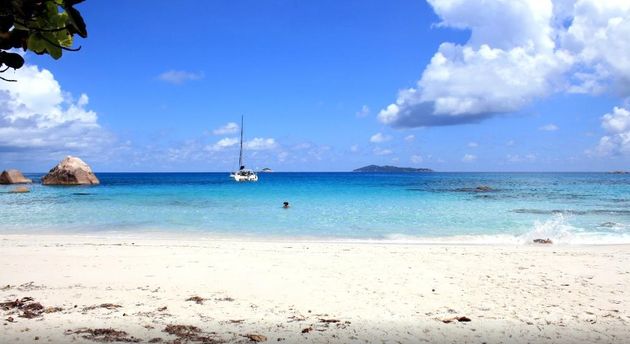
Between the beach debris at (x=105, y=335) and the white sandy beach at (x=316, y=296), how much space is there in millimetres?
24

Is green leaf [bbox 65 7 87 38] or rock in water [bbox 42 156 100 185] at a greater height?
green leaf [bbox 65 7 87 38]

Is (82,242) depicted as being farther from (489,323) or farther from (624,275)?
(624,275)

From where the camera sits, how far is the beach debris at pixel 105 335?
16.4 feet

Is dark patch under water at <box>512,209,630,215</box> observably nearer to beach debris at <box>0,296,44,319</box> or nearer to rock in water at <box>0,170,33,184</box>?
beach debris at <box>0,296,44,319</box>

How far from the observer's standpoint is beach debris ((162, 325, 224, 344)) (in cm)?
505

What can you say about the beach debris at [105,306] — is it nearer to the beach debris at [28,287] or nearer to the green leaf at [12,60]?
the beach debris at [28,287]

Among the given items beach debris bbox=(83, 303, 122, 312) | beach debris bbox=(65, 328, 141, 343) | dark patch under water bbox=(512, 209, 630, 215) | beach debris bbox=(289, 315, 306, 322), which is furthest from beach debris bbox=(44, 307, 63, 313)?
dark patch under water bbox=(512, 209, 630, 215)

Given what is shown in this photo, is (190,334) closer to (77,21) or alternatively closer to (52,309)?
(52,309)

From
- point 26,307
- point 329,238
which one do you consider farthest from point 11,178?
point 26,307

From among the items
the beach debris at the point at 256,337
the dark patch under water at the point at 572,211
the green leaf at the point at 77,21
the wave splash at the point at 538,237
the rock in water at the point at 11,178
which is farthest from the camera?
the rock in water at the point at 11,178

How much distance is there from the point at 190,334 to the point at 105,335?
0.99 m

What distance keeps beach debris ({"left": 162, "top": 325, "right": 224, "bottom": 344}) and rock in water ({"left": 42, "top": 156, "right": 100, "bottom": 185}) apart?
55.7m

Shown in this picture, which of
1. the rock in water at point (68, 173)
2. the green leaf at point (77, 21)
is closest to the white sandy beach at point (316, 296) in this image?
the green leaf at point (77, 21)

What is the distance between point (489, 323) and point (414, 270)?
332 cm
